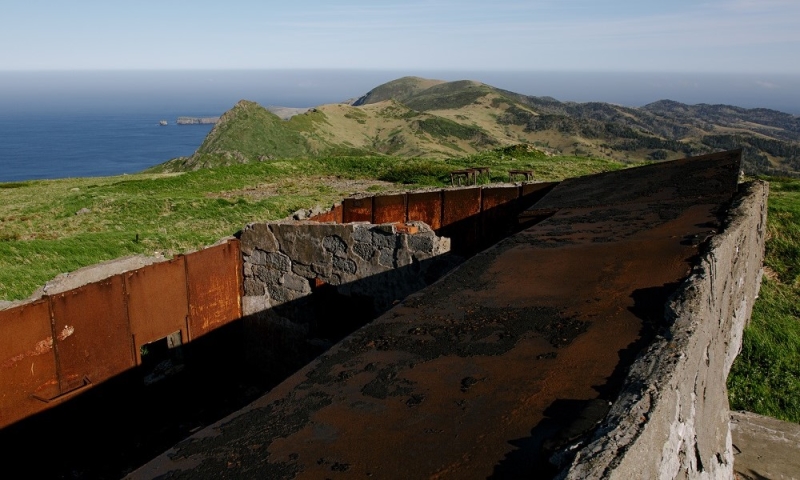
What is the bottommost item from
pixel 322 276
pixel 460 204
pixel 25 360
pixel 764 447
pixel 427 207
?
pixel 764 447

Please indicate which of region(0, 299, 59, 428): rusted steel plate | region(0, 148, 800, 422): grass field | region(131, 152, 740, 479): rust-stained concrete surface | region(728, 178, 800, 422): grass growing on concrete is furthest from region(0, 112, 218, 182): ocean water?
region(131, 152, 740, 479): rust-stained concrete surface

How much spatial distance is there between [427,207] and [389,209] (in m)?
0.69

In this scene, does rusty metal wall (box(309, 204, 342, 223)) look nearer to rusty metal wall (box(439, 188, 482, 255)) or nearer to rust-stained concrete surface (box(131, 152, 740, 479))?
rusty metal wall (box(439, 188, 482, 255))

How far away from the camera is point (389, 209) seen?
A: 1031 cm

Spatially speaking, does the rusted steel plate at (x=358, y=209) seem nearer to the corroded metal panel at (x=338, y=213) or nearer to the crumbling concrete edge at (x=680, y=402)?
the corroded metal panel at (x=338, y=213)

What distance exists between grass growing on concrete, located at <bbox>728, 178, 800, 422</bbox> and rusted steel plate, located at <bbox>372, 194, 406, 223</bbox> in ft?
18.3

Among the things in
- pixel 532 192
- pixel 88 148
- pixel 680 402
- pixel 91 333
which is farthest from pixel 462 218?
pixel 88 148

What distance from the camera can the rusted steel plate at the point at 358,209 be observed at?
10359 millimetres

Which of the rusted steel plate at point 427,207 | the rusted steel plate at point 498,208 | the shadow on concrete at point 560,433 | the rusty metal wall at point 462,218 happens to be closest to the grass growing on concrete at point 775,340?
the rusted steel plate at point 498,208

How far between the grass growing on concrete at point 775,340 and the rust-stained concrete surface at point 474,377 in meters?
3.46

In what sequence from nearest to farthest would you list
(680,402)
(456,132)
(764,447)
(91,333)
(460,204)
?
(680,402), (764,447), (91,333), (460,204), (456,132)

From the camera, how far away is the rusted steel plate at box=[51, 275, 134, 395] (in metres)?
6.34

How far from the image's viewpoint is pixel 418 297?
4.82 m

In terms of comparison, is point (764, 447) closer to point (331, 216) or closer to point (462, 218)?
point (462, 218)
